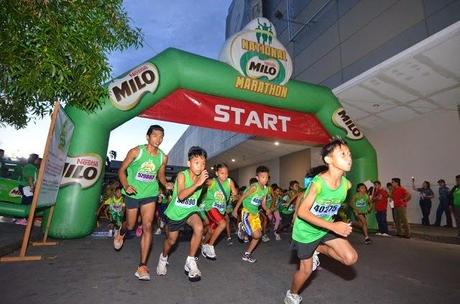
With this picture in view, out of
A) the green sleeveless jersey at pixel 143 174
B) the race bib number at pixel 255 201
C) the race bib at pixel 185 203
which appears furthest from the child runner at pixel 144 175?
the race bib number at pixel 255 201

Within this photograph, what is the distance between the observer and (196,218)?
14.0 feet

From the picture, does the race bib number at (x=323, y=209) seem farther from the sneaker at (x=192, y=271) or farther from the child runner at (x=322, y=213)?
the sneaker at (x=192, y=271)

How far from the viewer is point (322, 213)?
3.22 m

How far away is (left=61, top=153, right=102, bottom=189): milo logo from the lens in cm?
667

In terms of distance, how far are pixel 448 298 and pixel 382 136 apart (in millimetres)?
12102

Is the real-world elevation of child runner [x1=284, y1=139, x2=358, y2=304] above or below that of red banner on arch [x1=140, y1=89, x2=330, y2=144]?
below

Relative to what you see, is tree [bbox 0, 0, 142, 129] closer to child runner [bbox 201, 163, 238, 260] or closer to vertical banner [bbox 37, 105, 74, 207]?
vertical banner [bbox 37, 105, 74, 207]

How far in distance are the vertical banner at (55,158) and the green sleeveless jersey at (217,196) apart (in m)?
Result: 2.89

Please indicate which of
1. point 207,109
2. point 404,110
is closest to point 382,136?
point 404,110

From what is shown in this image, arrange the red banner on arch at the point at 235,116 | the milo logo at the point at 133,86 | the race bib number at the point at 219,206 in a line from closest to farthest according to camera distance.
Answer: the race bib number at the point at 219,206, the milo logo at the point at 133,86, the red banner on arch at the point at 235,116

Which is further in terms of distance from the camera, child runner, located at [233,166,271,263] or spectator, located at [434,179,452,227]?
spectator, located at [434,179,452,227]

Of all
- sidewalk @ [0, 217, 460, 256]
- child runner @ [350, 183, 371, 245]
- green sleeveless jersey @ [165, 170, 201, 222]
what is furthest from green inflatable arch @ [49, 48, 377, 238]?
green sleeveless jersey @ [165, 170, 201, 222]

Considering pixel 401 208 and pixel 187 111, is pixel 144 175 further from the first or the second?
pixel 401 208

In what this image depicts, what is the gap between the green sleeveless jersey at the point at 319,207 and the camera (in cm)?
310
